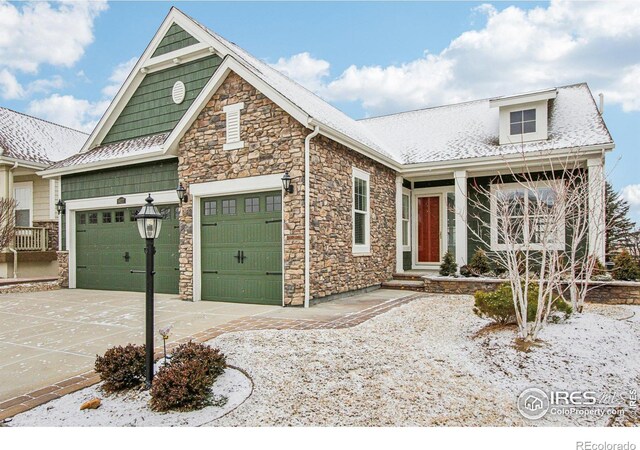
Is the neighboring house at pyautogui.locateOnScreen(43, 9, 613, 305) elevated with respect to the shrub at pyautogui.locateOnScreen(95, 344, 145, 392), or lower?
elevated

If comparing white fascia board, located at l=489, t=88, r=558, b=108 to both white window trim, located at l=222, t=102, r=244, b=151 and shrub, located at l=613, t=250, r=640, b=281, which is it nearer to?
shrub, located at l=613, t=250, r=640, b=281

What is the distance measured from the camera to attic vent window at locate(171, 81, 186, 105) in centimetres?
1090

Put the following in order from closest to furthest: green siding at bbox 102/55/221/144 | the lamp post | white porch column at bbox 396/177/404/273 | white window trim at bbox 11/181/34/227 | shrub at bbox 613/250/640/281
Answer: the lamp post → shrub at bbox 613/250/640/281 → green siding at bbox 102/55/221/144 → white porch column at bbox 396/177/404/273 → white window trim at bbox 11/181/34/227

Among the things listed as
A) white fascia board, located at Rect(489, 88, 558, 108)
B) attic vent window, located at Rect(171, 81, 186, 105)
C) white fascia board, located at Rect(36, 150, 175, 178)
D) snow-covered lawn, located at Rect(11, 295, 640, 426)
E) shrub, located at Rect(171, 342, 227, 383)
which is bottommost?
snow-covered lawn, located at Rect(11, 295, 640, 426)

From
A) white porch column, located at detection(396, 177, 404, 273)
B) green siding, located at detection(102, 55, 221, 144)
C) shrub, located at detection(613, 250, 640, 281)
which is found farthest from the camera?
white porch column, located at detection(396, 177, 404, 273)

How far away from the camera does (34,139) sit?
15094mm

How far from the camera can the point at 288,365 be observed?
13.7 ft

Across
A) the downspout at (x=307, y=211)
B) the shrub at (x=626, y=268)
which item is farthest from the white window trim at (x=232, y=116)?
the shrub at (x=626, y=268)

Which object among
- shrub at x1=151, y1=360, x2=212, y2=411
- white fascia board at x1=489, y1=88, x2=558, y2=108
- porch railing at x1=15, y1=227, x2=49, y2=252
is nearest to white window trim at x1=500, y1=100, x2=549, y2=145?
white fascia board at x1=489, y1=88, x2=558, y2=108

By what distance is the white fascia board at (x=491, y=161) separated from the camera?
29.7 feet

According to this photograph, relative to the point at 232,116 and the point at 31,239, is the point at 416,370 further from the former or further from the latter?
the point at 31,239

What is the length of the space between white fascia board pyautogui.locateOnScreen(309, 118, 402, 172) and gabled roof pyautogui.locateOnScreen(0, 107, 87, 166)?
1104cm
